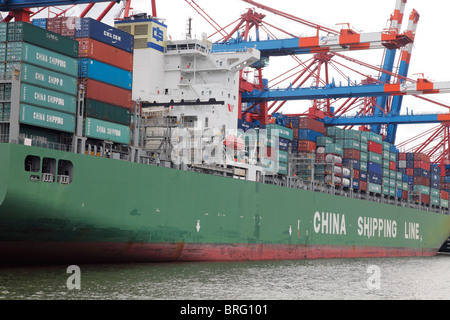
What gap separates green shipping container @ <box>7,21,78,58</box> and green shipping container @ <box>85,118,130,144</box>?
245cm

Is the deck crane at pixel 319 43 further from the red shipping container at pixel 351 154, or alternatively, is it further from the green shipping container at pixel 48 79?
the green shipping container at pixel 48 79

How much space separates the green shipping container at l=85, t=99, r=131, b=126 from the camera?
22578 mm

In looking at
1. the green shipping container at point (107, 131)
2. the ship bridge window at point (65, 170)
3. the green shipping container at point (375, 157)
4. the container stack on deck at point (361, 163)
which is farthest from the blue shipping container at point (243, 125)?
the ship bridge window at point (65, 170)

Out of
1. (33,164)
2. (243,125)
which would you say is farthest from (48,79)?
(243,125)

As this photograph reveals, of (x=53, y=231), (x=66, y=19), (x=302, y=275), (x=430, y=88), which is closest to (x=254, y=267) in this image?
(x=302, y=275)

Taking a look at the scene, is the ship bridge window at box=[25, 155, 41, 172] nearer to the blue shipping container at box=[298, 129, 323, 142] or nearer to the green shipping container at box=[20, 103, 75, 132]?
the green shipping container at box=[20, 103, 75, 132]

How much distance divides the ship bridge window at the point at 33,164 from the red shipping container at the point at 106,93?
3373 millimetres

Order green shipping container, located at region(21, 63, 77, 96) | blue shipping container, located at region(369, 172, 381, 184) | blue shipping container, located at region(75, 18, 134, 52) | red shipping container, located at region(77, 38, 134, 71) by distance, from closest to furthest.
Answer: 1. green shipping container, located at region(21, 63, 77, 96)
2. red shipping container, located at region(77, 38, 134, 71)
3. blue shipping container, located at region(75, 18, 134, 52)
4. blue shipping container, located at region(369, 172, 381, 184)

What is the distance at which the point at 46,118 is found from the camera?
20.6 m

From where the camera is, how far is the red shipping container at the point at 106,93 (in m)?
22.8

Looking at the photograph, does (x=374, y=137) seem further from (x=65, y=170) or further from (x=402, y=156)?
→ (x=65, y=170)

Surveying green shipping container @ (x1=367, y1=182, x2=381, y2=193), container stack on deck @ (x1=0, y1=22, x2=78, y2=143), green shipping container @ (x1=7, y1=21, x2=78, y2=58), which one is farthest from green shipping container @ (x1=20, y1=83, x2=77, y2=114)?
green shipping container @ (x1=367, y1=182, x2=381, y2=193)

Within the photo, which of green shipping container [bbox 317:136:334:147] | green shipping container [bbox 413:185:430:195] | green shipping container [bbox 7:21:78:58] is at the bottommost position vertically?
green shipping container [bbox 413:185:430:195]

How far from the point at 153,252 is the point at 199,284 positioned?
20.0 ft
